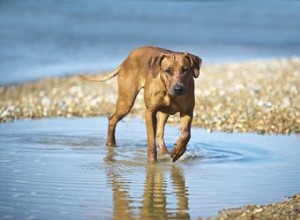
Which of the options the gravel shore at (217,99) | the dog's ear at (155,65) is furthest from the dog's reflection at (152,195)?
the gravel shore at (217,99)

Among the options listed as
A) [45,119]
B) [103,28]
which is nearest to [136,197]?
[45,119]

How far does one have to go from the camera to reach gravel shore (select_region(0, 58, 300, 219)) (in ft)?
39.9

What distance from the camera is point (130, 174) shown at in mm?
8773

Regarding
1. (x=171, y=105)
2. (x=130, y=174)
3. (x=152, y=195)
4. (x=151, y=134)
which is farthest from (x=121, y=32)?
(x=152, y=195)

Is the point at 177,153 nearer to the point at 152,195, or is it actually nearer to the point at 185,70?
the point at 185,70

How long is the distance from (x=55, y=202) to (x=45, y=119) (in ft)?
17.8

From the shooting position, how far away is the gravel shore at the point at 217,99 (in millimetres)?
12172

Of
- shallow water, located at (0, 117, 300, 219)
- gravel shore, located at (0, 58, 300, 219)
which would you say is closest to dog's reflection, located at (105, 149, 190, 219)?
shallow water, located at (0, 117, 300, 219)

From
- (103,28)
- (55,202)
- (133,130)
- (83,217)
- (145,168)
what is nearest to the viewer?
(83,217)

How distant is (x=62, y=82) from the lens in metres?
16.6

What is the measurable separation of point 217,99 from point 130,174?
5357mm

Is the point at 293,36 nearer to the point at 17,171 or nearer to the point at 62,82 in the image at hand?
the point at 62,82

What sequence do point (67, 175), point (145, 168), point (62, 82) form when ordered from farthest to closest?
point (62, 82) < point (145, 168) < point (67, 175)

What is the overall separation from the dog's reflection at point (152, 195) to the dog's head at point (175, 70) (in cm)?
83
